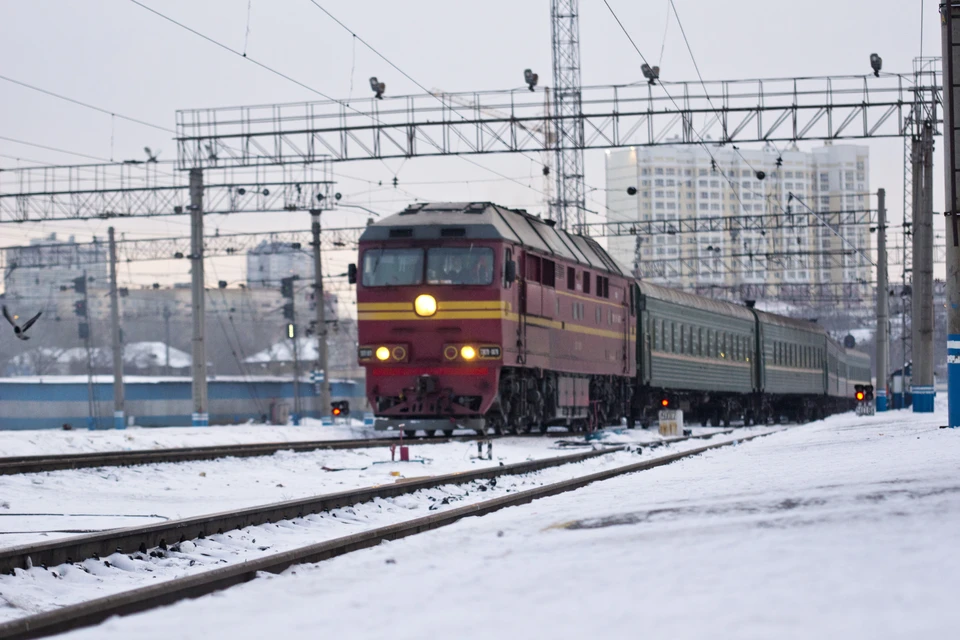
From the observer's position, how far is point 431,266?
23234 mm

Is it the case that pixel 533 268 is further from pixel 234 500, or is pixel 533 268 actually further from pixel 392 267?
pixel 234 500

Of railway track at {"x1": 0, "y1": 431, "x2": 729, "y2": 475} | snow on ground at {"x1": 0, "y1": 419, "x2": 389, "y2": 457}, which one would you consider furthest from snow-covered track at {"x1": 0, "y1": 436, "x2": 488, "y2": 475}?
snow on ground at {"x1": 0, "y1": 419, "x2": 389, "y2": 457}

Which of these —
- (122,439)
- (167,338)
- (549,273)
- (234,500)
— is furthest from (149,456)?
(167,338)

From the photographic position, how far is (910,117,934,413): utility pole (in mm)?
33469

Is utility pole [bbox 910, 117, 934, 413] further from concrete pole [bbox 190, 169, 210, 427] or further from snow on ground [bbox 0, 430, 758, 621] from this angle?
concrete pole [bbox 190, 169, 210, 427]

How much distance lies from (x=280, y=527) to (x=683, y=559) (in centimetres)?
557

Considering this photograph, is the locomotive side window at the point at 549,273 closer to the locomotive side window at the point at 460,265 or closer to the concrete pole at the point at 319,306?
the locomotive side window at the point at 460,265

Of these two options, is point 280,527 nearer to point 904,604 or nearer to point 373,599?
point 373,599

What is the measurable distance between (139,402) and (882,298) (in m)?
41.4

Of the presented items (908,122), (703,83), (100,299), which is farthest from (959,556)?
(100,299)

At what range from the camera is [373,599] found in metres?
6.54

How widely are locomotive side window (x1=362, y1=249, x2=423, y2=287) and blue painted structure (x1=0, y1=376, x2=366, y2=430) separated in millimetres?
41522

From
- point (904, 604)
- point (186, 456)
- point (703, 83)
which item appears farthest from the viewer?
point (703, 83)

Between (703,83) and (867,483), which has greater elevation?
(703,83)
